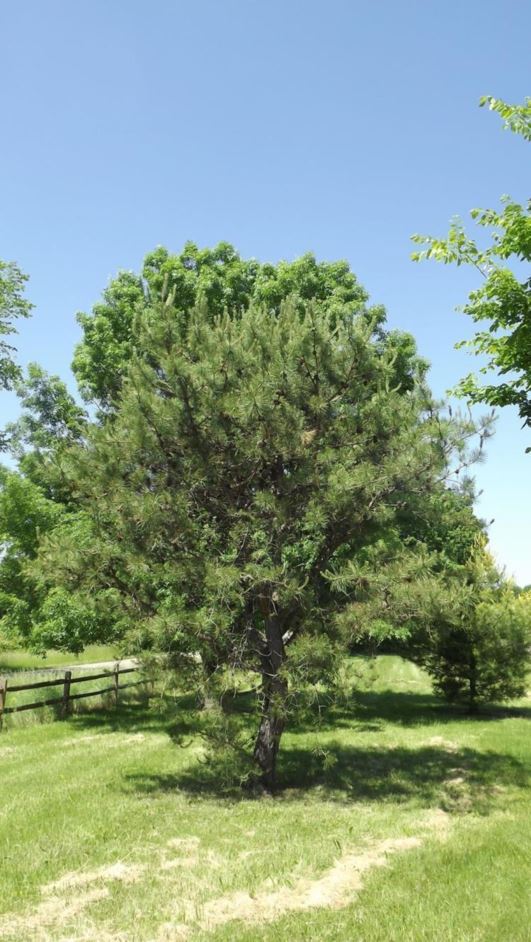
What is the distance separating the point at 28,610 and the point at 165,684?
36.1 feet

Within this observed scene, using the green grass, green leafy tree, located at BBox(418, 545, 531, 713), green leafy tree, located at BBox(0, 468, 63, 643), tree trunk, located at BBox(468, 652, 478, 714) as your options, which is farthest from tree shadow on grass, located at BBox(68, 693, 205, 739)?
the green grass

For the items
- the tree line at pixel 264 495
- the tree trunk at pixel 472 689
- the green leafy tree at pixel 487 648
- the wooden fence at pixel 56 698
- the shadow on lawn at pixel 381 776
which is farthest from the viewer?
the tree trunk at pixel 472 689

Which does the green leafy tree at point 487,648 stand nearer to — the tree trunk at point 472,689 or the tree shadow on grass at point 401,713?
the tree trunk at point 472,689

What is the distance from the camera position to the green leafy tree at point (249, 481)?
9.27 m

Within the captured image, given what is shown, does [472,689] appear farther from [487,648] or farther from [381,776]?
[381,776]

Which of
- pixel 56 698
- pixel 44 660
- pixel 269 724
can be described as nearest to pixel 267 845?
pixel 269 724

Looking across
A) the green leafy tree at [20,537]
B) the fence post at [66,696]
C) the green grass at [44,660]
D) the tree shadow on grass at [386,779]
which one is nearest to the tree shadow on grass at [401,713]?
the tree shadow on grass at [386,779]

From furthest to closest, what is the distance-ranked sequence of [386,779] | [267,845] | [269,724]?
[386,779]
[269,724]
[267,845]

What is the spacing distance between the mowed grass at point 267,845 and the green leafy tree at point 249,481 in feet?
4.09

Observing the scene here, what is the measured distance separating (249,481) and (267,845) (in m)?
5.15

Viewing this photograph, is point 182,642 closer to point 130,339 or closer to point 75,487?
point 75,487

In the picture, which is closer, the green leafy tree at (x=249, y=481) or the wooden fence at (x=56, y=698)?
the green leafy tree at (x=249, y=481)

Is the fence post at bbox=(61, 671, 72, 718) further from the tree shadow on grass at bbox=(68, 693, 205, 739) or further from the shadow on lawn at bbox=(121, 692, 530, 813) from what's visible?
the shadow on lawn at bbox=(121, 692, 530, 813)

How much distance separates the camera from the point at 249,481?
10477mm
